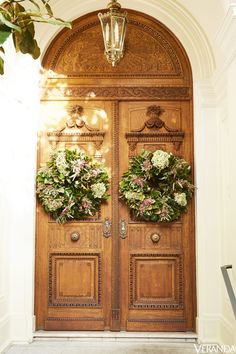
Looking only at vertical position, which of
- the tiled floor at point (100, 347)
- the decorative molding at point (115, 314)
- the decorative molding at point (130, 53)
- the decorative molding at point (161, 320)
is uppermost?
the decorative molding at point (130, 53)

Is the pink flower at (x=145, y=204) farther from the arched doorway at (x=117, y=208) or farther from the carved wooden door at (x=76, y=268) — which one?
Answer: the carved wooden door at (x=76, y=268)

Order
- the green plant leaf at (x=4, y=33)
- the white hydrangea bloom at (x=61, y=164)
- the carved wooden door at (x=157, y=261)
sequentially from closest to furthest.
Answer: the green plant leaf at (x=4, y=33) → the white hydrangea bloom at (x=61, y=164) → the carved wooden door at (x=157, y=261)

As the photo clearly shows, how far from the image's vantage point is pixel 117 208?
3.89m

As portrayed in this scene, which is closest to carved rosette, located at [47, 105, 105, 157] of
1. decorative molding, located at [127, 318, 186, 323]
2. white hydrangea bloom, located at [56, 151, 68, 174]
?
white hydrangea bloom, located at [56, 151, 68, 174]

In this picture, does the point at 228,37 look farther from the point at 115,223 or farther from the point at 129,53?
the point at 115,223

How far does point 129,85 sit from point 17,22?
291cm

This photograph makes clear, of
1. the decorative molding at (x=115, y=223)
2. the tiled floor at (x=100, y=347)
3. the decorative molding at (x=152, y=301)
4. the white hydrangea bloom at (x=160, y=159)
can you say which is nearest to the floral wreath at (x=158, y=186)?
the white hydrangea bloom at (x=160, y=159)

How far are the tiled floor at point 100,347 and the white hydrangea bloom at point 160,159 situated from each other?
166 cm

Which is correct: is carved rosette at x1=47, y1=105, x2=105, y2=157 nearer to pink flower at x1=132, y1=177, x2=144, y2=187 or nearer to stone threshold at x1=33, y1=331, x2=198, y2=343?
pink flower at x1=132, y1=177, x2=144, y2=187

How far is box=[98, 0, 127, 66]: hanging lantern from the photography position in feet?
9.86

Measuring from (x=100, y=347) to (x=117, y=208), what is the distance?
131 cm

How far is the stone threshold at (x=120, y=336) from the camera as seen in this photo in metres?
3.66
